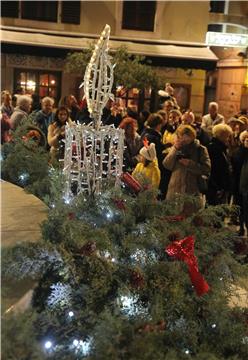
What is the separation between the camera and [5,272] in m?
2.57

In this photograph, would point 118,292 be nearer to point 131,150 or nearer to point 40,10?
point 131,150

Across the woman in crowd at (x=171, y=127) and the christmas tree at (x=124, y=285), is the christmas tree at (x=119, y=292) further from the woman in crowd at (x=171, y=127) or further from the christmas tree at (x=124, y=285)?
the woman in crowd at (x=171, y=127)

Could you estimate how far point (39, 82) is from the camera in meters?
15.1

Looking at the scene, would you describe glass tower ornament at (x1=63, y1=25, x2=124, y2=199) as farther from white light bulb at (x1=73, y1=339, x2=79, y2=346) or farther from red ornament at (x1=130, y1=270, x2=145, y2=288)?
white light bulb at (x1=73, y1=339, x2=79, y2=346)

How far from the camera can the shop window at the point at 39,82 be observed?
1491cm

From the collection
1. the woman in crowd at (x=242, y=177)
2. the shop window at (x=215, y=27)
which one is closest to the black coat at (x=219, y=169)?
the woman in crowd at (x=242, y=177)

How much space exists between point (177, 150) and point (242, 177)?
1.05m

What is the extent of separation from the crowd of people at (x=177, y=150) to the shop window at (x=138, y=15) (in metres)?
6.83

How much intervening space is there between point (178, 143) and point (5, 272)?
13.6 feet

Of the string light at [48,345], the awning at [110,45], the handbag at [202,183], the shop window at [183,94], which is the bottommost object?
the handbag at [202,183]

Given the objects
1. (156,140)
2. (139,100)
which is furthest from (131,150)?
(139,100)

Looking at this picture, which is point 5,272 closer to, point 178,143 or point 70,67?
point 178,143

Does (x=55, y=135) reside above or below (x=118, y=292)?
above

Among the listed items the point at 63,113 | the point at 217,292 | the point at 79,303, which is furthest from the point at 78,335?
the point at 63,113
